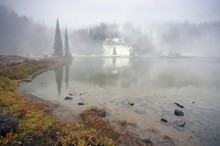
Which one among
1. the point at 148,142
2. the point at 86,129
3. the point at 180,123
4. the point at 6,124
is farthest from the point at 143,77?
the point at 6,124

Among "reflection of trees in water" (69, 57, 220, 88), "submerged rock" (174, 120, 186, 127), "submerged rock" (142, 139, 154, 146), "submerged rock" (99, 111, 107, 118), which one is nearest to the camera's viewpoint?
"submerged rock" (142, 139, 154, 146)

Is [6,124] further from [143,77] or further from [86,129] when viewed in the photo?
[143,77]

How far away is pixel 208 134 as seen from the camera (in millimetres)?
16797

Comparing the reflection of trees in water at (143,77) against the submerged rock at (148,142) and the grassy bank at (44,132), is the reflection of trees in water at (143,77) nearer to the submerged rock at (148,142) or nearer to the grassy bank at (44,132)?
the grassy bank at (44,132)

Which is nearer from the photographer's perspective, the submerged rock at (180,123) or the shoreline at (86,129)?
the shoreline at (86,129)

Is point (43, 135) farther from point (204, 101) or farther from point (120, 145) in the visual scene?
point (204, 101)

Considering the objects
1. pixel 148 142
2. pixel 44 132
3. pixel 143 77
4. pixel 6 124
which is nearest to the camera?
pixel 6 124

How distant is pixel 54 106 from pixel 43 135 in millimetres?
9994

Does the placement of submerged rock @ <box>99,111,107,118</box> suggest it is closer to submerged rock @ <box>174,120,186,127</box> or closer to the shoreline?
the shoreline

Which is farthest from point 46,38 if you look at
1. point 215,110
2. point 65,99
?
point 215,110

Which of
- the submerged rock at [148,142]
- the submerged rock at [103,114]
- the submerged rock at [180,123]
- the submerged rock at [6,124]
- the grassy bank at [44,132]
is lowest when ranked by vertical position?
the submerged rock at [148,142]

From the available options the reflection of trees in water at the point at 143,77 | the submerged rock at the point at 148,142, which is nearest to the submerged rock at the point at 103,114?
the submerged rock at the point at 148,142

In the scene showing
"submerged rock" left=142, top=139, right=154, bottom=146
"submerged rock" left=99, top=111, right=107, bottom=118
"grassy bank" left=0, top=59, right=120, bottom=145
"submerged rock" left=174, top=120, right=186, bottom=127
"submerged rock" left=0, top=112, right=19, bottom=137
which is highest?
"submerged rock" left=0, top=112, right=19, bottom=137

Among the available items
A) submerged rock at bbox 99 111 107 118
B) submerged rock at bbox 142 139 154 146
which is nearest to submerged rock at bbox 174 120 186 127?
submerged rock at bbox 142 139 154 146
